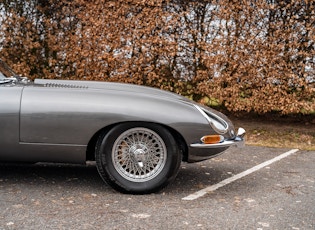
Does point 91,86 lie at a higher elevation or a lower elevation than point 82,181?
higher

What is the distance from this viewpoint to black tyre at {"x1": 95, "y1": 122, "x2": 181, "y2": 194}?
448cm

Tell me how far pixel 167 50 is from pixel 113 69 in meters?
1.06

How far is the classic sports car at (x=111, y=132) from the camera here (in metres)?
4.45

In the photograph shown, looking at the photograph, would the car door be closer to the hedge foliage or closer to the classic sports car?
the classic sports car

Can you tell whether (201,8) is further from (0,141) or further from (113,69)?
(0,141)

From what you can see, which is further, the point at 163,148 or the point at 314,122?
the point at 314,122

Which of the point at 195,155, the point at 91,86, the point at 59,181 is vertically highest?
the point at 91,86

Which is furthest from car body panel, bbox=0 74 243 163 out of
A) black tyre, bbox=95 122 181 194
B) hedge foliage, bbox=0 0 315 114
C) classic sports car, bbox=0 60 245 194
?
hedge foliage, bbox=0 0 315 114

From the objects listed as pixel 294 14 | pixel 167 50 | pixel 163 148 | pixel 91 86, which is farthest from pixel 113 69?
pixel 163 148

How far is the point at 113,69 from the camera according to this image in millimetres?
9445

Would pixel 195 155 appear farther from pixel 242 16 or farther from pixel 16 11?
pixel 16 11

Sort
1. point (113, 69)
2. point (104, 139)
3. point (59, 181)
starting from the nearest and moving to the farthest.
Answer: point (104, 139) → point (59, 181) → point (113, 69)

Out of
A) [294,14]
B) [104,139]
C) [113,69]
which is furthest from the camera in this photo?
[113,69]

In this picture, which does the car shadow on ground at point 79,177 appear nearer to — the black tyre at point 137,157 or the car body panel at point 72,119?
the black tyre at point 137,157
